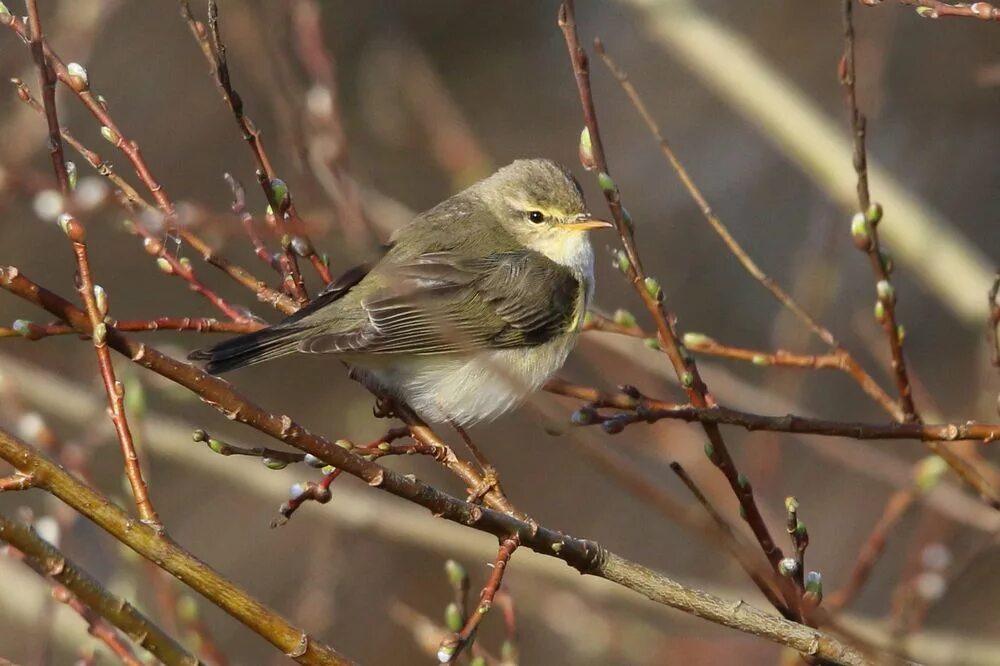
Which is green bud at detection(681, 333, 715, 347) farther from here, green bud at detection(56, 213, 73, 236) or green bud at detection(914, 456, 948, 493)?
green bud at detection(56, 213, 73, 236)

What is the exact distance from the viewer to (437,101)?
550 centimetres

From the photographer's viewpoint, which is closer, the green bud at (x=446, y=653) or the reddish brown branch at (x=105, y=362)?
the reddish brown branch at (x=105, y=362)

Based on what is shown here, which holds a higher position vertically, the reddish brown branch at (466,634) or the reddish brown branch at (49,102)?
the reddish brown branch at (49,102)

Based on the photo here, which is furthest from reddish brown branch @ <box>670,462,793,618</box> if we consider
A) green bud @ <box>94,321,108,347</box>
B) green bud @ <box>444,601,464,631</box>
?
green bud @ <box>94,321,108,347</box>

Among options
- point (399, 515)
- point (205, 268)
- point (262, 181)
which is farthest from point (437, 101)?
point (205, 268)

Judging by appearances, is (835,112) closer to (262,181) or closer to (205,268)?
(205,268)

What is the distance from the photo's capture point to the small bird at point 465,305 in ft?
11.8

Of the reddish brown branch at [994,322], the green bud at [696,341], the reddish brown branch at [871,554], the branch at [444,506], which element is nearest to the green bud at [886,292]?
the reddish brown branch at [994,322]

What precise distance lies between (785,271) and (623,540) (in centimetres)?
258

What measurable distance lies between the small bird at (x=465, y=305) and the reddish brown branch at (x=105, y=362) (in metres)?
1.02

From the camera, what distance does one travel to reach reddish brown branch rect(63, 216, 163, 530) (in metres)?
2.02

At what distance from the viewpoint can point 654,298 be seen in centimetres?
258

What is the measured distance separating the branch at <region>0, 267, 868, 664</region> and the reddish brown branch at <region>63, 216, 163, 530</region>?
30 millimetres

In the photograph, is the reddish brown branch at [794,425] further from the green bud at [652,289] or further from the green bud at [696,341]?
the green bud at [696,341]
